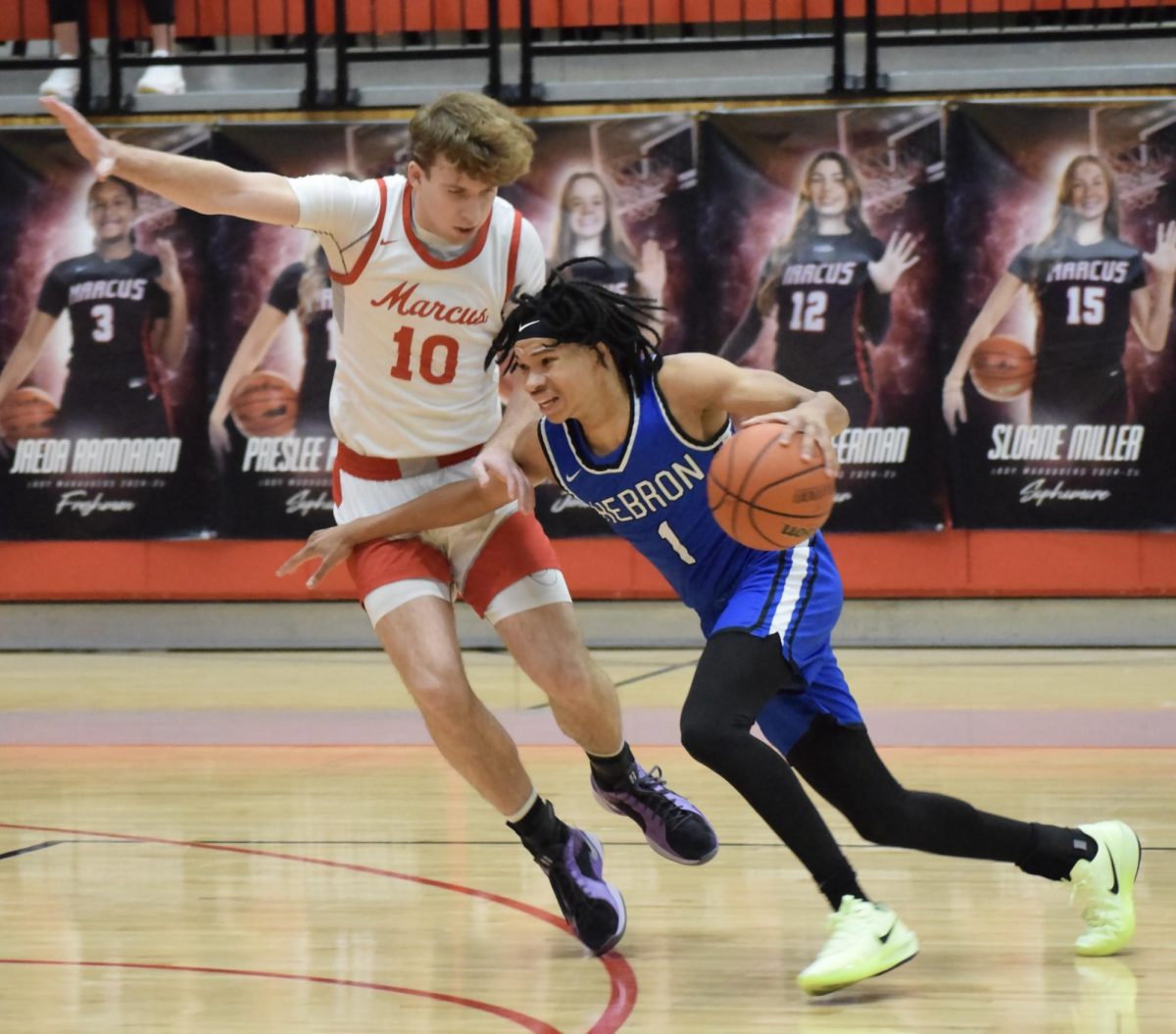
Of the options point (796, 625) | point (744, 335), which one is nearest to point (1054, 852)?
point (796, 625)

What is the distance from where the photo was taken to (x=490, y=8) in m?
10.2

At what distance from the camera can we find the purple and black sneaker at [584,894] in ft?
12.3

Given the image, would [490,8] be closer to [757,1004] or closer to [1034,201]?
[1034,201]

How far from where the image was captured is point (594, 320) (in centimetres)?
364

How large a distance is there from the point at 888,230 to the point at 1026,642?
243cm

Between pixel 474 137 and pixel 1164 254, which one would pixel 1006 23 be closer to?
pixel 1164 254

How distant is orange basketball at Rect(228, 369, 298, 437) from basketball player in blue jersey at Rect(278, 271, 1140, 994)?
6.48m

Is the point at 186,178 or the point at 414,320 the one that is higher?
the point at 186,178

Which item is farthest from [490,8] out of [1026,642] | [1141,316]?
[1026,642]

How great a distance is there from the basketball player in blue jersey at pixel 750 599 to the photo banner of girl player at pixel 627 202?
6044mm

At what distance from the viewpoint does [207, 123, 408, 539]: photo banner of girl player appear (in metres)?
10.0

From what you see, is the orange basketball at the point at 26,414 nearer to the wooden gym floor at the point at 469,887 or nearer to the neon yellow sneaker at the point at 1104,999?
the wooden gym floor at the point at 469,887

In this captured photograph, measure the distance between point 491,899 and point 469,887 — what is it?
0.15 m

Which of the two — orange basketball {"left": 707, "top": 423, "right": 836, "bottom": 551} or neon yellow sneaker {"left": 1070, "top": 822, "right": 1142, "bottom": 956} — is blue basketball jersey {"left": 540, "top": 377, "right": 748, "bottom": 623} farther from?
neon yellow sneaker {"left": 1070, "top": 822, "right": 1142, "bottom": 956}
